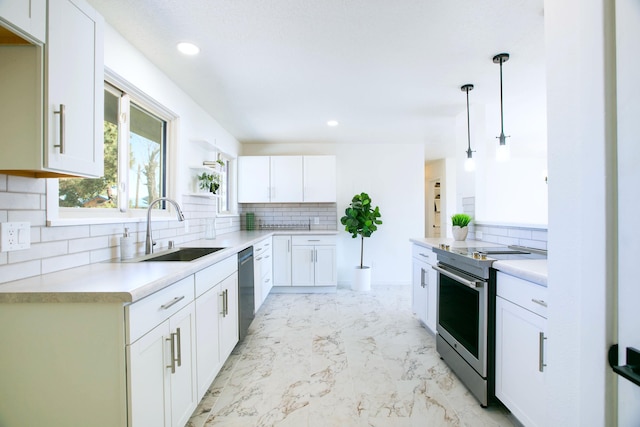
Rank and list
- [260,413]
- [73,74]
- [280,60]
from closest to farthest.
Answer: [73,74]
[260,413]
[280,60]

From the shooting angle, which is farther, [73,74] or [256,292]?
[256,292]

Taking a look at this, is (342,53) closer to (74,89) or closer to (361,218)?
(74,89)

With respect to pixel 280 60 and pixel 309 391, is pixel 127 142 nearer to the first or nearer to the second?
pixel 280 60

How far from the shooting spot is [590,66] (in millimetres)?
649

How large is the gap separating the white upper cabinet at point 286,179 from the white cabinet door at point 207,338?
2.74m

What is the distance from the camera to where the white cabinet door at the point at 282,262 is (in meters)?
4.39

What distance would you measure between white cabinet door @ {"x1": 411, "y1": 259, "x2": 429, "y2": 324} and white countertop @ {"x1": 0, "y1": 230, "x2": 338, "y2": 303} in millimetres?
2132

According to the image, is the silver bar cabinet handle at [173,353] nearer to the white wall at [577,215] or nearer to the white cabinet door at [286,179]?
the white wall at [577,215]

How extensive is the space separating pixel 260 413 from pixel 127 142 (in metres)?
2.03

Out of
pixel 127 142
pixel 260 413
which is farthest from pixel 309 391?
pixel 127 142

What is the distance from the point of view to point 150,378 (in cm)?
124

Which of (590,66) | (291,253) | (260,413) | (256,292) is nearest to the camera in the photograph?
(590,66)

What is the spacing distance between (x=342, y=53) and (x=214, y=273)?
180 centimetres

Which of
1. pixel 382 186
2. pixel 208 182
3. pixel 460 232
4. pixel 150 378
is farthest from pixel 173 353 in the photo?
pixel 382 186
